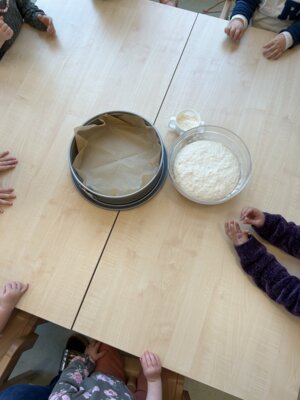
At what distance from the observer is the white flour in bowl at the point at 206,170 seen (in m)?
0.91

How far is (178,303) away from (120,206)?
305mm

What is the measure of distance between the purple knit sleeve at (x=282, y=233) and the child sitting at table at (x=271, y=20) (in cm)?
58

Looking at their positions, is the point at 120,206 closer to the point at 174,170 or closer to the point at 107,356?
the point at 174,170

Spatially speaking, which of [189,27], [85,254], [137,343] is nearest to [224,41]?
[189,27]

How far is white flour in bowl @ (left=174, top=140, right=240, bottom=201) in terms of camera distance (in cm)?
91

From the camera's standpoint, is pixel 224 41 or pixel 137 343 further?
pixel 224 41

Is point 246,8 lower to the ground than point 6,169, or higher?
higher

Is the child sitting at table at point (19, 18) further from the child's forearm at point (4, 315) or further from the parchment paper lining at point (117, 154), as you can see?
the child's forearm at point (4, 315)

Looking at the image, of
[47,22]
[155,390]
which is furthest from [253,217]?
[47,22]

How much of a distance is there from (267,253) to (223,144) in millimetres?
350

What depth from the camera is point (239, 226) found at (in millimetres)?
905

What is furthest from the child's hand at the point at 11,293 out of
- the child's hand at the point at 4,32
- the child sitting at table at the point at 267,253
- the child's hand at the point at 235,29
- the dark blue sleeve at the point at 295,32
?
the dark blue sleeve at the point at 295,32

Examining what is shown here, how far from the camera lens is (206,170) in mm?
917

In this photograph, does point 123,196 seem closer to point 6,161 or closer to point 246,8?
point 6,161
